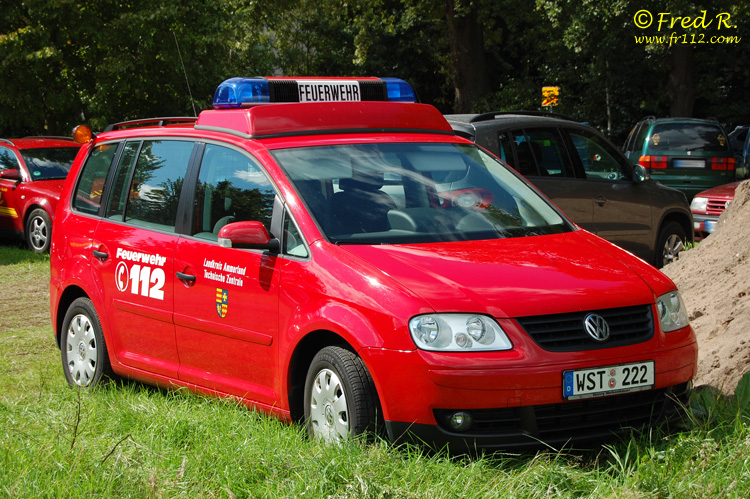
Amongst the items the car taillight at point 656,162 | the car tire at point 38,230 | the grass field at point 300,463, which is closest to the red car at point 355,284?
the grass field at point 300,463

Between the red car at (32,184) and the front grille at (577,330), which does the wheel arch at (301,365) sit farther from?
the red car at (32,184)

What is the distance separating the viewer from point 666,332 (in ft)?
14.2

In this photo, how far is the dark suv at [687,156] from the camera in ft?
58.4

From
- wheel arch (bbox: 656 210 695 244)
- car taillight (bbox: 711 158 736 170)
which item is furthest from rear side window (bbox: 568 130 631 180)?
car taillight (bbox: 711 158 736 170)

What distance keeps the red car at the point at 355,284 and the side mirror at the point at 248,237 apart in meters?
0.01

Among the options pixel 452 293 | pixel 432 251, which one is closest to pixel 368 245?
pixel 432 251

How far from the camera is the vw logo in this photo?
402 cm

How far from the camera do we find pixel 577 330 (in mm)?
4016

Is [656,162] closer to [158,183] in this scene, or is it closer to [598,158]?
[598,158]

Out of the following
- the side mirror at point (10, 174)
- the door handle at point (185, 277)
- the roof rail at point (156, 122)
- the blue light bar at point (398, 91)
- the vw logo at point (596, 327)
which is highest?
the blue light bar at point (398, 91)

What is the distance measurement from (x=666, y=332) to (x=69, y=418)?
3.09 meters

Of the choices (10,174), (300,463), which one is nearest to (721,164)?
(10,174)

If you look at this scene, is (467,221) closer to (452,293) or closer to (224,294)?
(452,293)

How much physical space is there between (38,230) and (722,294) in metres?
10.7
